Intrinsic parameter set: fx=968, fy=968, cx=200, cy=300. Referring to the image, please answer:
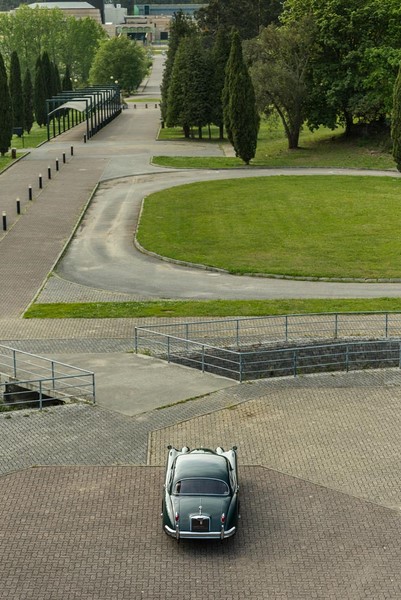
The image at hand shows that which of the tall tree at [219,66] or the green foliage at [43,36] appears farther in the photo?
the green foliage at [43,36]

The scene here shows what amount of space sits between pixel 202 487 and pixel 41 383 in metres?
7.42

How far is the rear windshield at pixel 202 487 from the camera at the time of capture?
17.7 meters

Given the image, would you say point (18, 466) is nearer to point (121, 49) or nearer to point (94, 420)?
point (94, 420)

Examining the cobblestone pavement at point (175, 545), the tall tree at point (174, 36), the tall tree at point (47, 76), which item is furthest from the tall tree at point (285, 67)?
the cobblestone pavement at point (175, 545)

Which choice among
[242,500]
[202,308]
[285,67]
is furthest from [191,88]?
[242,500]

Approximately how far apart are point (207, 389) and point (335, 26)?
5028 cm

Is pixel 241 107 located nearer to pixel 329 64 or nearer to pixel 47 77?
pixel 329 64

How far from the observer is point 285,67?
2712 inches

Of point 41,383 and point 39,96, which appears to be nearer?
point 41,383

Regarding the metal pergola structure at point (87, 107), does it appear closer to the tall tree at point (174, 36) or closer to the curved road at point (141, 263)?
the tall tree at point (174, 36)

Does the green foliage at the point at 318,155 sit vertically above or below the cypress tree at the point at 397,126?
below

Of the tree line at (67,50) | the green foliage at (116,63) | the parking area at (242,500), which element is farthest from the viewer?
the green foliage at (116,63)

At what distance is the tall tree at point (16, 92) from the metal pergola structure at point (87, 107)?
111 inches

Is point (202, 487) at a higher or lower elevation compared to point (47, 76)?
lower
